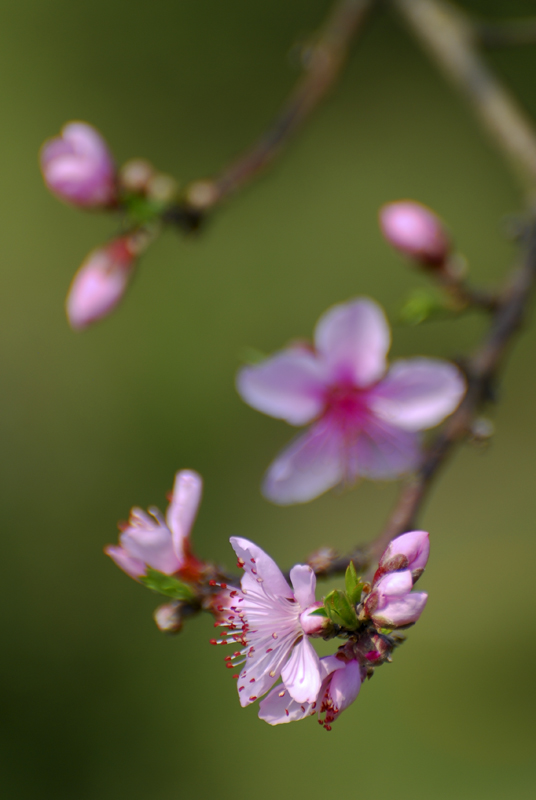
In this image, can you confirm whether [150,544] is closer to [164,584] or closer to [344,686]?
[164,584]

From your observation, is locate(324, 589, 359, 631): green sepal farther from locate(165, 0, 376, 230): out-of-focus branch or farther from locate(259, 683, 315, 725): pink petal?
locate(165, 0, 376, 230): out-of-focus branch

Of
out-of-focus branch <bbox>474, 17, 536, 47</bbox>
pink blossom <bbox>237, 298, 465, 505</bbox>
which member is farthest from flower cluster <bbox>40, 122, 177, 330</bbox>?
out-of-focus branch <bbox>474, 17, 536, 47</bbox>

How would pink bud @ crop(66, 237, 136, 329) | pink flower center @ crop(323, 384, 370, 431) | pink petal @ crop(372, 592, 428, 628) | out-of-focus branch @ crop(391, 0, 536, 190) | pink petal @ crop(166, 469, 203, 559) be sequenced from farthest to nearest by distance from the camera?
out-of-focus branch @ crop(391, 0, 536, 190) → pink bud @ crop(66, 237, 136, 329) → pink flower center @ crop(323, 384, 370, 431) → pink petal @ crop(166, 469, 203, 559) → pink petal @ crop(372, 592, 428, 628)

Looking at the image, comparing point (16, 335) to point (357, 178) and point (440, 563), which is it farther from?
point (440, 563)

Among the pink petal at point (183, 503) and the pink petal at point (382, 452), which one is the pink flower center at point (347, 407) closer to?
the pink petal at point (382, 452)

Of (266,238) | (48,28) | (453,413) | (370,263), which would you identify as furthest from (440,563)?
(48,28)

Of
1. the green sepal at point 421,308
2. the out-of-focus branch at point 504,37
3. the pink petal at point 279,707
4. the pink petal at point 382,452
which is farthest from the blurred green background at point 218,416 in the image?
the pink petal at point 279,707
